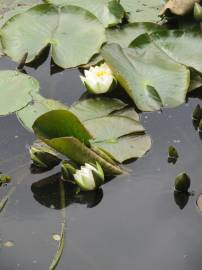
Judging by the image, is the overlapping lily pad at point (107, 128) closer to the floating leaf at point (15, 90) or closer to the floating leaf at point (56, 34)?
the floating leaf at point (15, 90)

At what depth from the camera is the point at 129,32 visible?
2.65 meters

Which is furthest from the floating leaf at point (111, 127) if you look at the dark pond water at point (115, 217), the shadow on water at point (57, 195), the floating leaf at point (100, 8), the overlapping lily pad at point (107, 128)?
the floating leaf at point (100, 8)

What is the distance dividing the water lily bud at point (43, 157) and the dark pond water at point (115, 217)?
3 centimetres

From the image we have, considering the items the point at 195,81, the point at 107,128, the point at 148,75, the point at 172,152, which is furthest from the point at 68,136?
the point at 195,81

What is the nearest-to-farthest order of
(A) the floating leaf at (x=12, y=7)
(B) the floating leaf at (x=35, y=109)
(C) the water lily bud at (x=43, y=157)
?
1. (C) the water lily bud at (x=43, y=157)
2. (B) the floating leaf at (x=35, y=109)
3. (A) the floating leaf at (x=12, y=7)

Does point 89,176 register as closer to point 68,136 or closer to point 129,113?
point 68,136

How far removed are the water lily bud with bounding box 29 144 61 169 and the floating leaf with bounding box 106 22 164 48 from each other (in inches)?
30.5

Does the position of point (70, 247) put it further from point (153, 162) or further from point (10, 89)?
point (10, 89)

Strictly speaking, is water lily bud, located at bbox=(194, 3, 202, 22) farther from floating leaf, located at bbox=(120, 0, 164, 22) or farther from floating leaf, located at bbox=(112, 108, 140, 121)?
floating leaf, located at bbox=(112, 108, 140, 121)

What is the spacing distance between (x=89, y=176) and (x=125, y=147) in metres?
0.22

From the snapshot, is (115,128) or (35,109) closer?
(115,128)

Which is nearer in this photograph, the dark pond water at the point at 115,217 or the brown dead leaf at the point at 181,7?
the dark pond water at the point at 115,217

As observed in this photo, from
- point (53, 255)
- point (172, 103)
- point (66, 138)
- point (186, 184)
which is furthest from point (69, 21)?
point (53, 255)

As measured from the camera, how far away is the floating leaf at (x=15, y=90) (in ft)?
7.50
